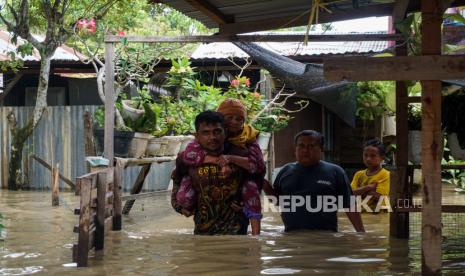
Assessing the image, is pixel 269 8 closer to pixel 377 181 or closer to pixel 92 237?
pixel 92 237

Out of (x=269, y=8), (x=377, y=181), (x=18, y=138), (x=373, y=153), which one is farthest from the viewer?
(x=18, y=138)

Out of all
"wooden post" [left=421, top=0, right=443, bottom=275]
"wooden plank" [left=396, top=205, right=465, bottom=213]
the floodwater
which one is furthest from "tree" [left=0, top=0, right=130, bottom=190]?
"wooden post" [left=421, top=0, right=443, bottom=275]

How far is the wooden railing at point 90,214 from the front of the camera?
16.6 feet

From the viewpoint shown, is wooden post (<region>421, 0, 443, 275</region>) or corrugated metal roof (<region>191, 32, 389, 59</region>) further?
corrugated metal roof (<region>191, 32, 389, 59</region>)

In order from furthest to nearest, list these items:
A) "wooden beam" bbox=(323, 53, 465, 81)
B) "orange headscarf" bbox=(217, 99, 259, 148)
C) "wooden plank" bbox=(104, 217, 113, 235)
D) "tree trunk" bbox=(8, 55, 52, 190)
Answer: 1. "tree trunk" bbox=(8, 55, 52, 190)
2. "wooden plank" bbox=(104, 217, 113, 235)
3. "orange headscarf" bbox=(217, 99, 259, 148)
4. "wooden beam" bbox=(323, 53, 465, 81)

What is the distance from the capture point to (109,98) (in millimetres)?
7574

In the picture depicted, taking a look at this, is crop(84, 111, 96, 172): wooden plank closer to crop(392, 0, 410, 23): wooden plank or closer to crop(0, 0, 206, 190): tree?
crop(0, 0, 206, 190): tree

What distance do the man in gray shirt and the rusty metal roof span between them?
1.12 m

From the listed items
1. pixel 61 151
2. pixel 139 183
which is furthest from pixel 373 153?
pixel 61 151

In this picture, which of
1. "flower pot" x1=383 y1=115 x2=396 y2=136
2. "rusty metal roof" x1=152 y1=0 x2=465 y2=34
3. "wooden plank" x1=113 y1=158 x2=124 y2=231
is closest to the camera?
"rusty metal roof" x1=152 y1=0 x2=465 y2=34

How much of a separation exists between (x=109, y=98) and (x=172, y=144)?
2.15m

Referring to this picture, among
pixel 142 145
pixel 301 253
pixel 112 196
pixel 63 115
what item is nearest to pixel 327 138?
pixel 63 115

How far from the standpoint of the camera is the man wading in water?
5336 millimetres

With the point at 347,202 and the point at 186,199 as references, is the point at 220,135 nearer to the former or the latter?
the point at 186,199
